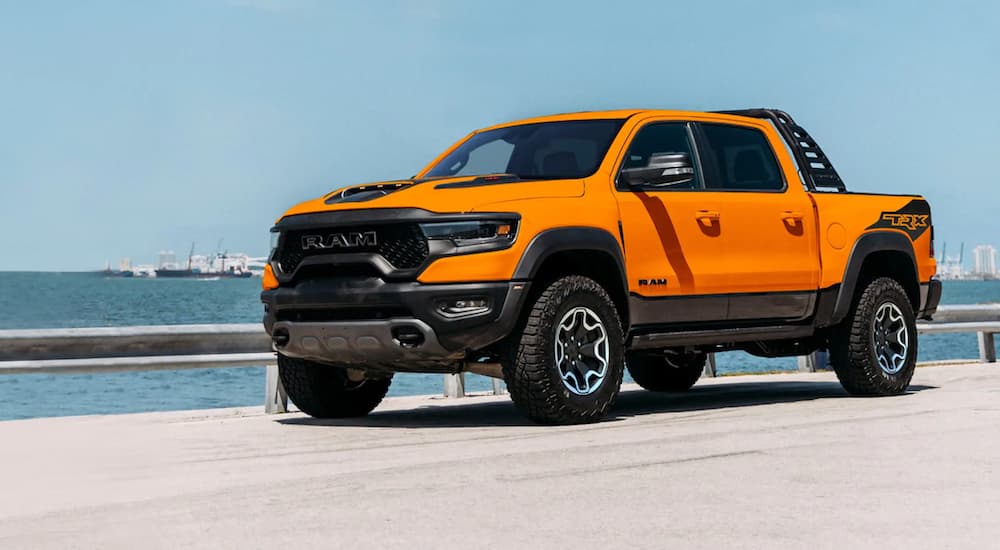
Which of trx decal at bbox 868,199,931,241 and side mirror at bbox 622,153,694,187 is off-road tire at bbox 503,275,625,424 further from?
trx decal at bbox 868,199,931,241

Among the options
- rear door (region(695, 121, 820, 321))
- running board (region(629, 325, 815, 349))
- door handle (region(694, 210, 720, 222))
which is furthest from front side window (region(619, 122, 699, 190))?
running board (region(629, 325, 815, 349))

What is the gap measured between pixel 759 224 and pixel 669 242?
36.3 inches

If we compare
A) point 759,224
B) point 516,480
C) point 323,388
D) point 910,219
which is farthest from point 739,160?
point 516,480

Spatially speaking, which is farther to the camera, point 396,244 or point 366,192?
point 366,192

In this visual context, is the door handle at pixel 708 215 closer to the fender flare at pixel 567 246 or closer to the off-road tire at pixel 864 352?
the fender flare at pixel 567 246

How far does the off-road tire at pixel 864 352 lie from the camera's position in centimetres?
1055

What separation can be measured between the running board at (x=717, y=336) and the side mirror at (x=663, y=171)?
1.03 meters

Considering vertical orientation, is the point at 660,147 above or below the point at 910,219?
above

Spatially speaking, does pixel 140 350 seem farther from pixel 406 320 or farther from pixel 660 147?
pixel 660 147

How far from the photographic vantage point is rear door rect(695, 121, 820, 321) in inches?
381

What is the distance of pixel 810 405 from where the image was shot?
32.9 ft

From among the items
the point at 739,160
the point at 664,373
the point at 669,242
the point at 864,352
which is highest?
the point at 739,160

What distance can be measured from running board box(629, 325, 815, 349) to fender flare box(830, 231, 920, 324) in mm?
308

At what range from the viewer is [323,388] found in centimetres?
951
